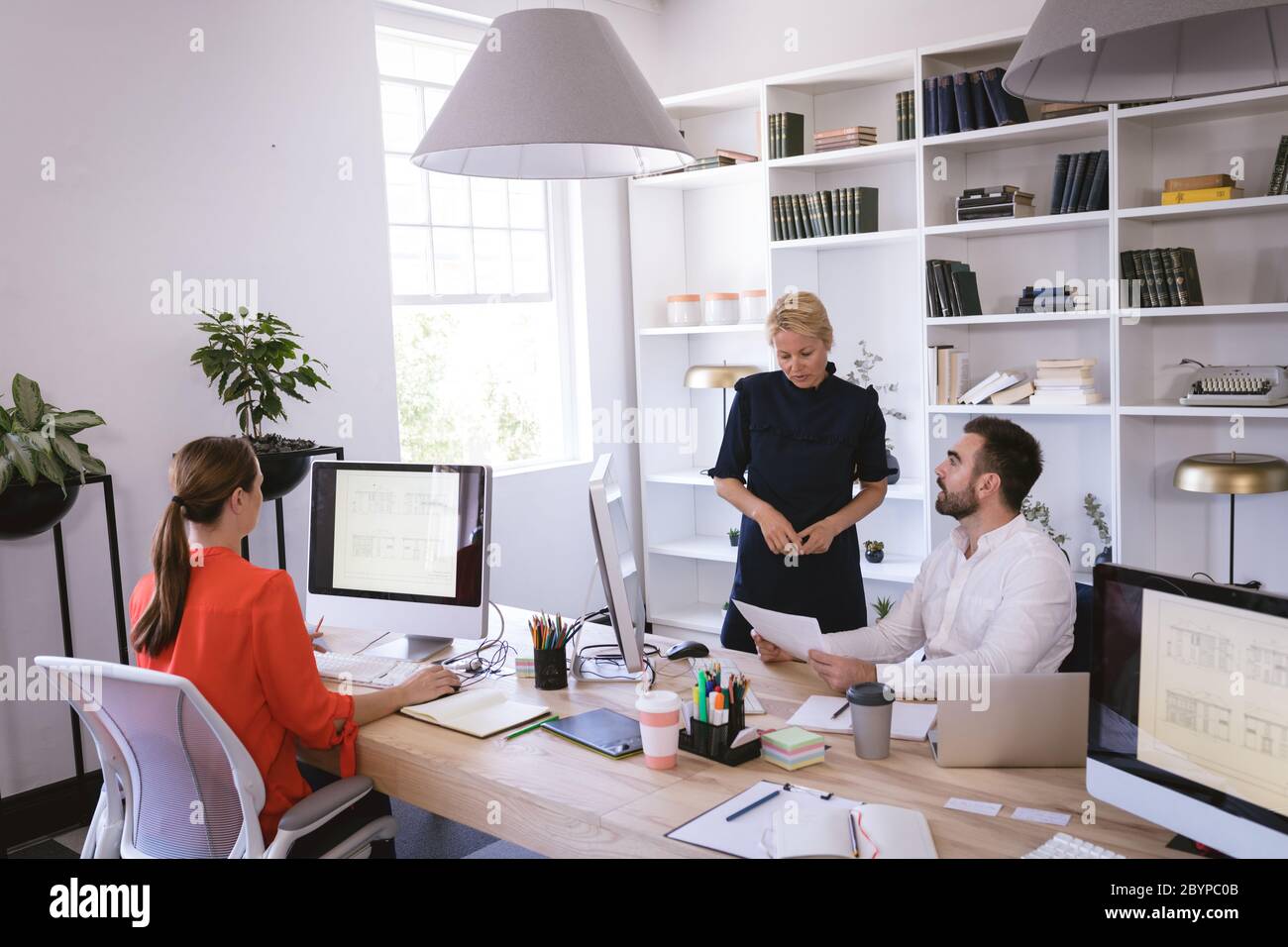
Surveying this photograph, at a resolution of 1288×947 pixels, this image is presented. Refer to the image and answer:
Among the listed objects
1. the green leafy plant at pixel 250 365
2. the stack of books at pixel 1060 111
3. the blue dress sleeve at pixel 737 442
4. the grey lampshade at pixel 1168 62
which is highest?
the stack of books at pixel 1060 111

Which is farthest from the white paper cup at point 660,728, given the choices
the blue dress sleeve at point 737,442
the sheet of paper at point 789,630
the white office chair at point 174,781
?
the blue dress sleeve at point 737,442

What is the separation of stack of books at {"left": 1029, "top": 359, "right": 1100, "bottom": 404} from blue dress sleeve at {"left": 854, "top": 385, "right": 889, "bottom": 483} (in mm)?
1230

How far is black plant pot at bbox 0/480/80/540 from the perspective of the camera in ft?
9.70

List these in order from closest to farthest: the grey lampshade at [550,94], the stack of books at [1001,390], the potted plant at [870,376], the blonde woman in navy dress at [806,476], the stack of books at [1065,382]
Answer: the grey lampshade at [550,94], the blonde woman in navy dress at [806,476], the stack of books at [1065,382], the stack of books at [1001,390], the potted plant at [870,376]

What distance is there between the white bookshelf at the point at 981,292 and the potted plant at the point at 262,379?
2.09 metres

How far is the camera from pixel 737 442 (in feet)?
10.8

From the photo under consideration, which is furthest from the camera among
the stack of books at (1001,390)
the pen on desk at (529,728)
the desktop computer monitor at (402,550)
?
the stack of books at (1001,390)

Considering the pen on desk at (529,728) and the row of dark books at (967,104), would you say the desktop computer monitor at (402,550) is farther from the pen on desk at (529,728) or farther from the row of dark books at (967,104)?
the row of dark books at (967,104)

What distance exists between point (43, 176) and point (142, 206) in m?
0.31

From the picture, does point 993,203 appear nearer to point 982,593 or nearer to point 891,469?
point 891,469

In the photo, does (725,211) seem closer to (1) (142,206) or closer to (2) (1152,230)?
(2) (1152,230)

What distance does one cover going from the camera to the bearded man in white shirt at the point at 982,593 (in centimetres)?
216

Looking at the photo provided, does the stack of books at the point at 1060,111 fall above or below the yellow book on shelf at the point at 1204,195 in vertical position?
above
